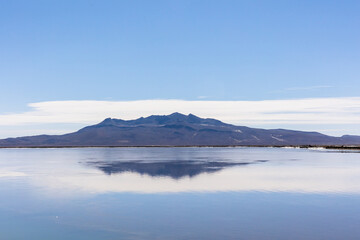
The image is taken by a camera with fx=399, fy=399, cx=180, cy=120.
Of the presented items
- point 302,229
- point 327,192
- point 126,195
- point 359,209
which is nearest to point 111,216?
point 126,195

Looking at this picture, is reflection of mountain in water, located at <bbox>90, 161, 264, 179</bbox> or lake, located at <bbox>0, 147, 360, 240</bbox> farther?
reflection of mountain in water, located at <bbox>90, 161, 264, 179</bbox>

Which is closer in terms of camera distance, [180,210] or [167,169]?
[180,210]

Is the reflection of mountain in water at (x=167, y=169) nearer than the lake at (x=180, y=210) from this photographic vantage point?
No

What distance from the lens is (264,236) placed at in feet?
58.0

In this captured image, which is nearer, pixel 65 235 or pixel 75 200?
pixel 65 235

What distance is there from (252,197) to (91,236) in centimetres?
1467

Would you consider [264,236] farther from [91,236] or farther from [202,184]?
[202,184]

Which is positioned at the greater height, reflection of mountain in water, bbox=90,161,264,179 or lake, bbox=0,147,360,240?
reflection of mountain in water, bbox=90,161,264,179

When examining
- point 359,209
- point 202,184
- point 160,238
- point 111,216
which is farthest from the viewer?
point 202,184

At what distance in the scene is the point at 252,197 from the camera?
29250mm

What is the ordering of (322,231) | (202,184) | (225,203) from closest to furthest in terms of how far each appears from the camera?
1. (322,231)
2. (225,203)
3. (202,184)

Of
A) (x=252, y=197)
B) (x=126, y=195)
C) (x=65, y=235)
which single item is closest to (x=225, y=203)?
(x=252, y=197)

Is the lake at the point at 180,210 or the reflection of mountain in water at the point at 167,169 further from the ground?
the reflection of mountain in water at the point at 167,169

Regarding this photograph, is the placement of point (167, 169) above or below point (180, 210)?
above
